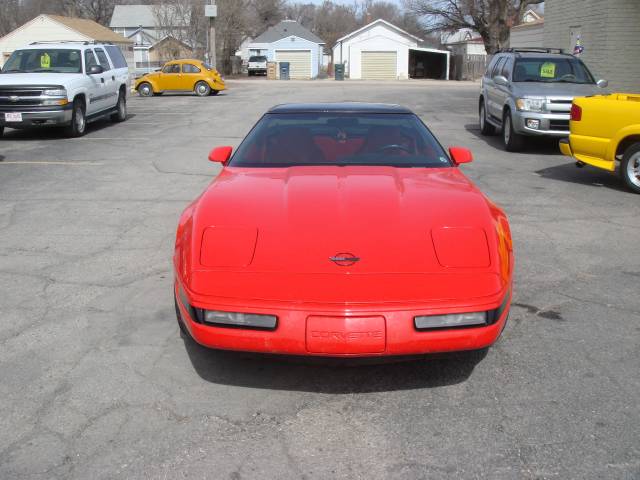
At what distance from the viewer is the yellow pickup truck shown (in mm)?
9445

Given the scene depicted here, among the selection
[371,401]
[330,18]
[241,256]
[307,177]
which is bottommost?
[371,401]

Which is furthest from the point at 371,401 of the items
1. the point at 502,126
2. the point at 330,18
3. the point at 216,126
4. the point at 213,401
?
the point at 330,18

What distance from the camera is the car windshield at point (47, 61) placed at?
52.7 ft

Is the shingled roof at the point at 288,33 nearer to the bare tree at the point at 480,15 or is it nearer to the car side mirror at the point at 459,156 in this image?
the bare tree at the point at 480,15

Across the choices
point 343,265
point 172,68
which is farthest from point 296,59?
point 343,265

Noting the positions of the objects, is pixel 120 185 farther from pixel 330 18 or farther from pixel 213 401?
pixel 330 18

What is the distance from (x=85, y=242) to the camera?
6.95 metres

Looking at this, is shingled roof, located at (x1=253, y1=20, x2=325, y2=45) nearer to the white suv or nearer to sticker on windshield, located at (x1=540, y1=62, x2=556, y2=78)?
the white suv

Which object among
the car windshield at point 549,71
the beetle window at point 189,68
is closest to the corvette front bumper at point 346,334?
the car windshield at point 549,71

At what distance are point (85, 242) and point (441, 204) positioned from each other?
4.04 meters

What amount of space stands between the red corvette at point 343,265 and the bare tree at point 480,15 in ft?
180

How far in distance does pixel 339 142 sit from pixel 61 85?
11036 mm

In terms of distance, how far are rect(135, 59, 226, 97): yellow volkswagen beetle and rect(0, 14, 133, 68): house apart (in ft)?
81.9

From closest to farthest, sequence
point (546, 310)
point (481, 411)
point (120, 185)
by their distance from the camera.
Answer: point (481, 411) → point (546, 310) → point (120, 185)
